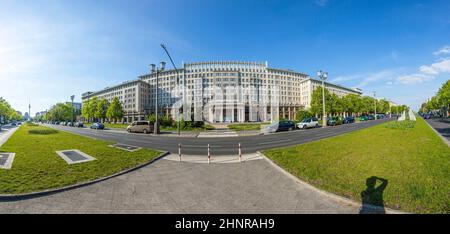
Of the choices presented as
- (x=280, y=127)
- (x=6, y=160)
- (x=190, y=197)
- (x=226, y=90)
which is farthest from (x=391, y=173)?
(x=226, y=90)

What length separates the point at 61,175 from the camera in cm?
678

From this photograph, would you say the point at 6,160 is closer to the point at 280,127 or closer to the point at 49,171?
the point at 49,171

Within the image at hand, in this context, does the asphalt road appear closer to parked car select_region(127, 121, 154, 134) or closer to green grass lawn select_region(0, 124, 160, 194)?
green grass lawn select_region(0, 124, 160, 194)

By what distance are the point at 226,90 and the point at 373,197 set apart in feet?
237

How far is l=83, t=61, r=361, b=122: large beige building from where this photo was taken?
7388cm

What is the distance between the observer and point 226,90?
7556 cm

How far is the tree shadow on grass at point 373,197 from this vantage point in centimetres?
409

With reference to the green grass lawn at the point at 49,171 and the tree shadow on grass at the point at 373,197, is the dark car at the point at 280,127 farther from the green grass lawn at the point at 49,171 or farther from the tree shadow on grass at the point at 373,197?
the tree shadow on grass at the point at 373,197

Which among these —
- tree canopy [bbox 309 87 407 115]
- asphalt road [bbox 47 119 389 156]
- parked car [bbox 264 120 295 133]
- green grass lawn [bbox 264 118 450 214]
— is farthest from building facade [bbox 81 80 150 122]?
green grass lawn [bbox 264 118 450 214]

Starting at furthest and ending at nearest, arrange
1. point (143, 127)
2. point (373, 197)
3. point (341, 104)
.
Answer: point (341, 104), point (143, 127), point (373, 197)

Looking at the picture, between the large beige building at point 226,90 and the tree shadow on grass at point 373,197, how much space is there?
6247cm

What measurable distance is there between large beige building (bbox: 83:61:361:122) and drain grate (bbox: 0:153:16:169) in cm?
5734

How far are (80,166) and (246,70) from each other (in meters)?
83.2
